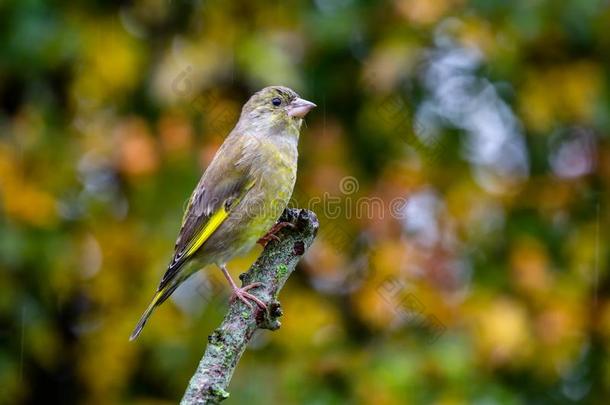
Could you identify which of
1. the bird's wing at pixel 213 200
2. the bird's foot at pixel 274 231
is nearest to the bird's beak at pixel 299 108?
the bird's wing at pixel 213 200

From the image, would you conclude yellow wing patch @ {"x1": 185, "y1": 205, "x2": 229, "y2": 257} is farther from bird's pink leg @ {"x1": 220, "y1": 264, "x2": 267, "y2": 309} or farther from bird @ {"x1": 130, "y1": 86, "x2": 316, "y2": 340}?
bird's pink leg @ {"x1": 220, "y1": 264, "x2": 267, "y2": 309}

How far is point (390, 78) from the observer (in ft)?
19.5

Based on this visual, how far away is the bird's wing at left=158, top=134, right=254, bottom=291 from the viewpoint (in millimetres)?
4645

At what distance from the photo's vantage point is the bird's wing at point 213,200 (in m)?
4.64

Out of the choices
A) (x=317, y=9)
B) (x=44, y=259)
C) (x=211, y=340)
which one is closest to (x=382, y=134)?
(x=317, y=9)

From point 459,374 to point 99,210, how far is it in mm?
2464

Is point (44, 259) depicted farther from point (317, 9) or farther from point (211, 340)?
point (211, 340)

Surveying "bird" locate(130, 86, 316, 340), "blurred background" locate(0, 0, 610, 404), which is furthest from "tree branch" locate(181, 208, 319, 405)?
"blurred background" locate(0, 0, 610, 404)

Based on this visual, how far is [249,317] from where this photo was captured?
3.41 meters

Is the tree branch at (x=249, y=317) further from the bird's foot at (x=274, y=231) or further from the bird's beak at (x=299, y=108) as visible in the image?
the bird's beak at (x=299, y=108)

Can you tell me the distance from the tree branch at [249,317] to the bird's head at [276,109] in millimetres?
964

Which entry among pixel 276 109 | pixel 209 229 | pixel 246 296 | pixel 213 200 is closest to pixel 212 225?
pixel 209 229

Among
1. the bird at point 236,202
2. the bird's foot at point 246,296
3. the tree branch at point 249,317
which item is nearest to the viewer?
the tree branch at point 249,317

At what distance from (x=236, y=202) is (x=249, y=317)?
1.38m
